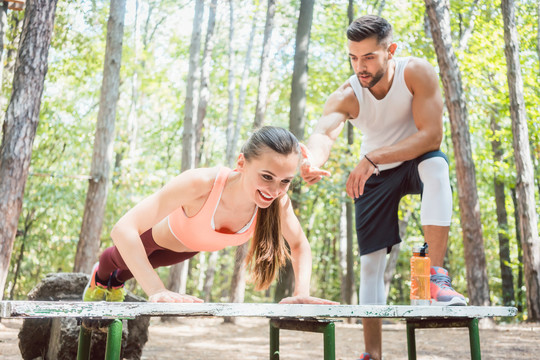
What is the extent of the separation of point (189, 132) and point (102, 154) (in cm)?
209

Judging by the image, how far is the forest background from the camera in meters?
10.8

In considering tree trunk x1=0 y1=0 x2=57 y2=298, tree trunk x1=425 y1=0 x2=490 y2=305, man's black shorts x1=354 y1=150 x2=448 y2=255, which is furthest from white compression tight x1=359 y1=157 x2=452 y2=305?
→ tree trunk x1=425 y1=0 x2=490 y2=305

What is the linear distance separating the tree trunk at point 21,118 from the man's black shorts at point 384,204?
400cm

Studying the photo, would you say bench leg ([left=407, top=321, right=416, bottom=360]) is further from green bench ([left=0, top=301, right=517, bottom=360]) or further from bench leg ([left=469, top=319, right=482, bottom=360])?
bench leg ([left=469, top=319, right=482, bottom=360])

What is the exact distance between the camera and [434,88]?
10.5 ft

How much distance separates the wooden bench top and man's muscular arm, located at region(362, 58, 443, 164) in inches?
38.1

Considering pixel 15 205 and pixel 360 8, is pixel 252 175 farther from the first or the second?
pixel 360 8

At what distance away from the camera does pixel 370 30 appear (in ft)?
9.96

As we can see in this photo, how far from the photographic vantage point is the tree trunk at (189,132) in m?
9.60

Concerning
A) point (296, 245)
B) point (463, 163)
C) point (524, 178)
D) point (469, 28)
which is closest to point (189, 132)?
point (463, 163)

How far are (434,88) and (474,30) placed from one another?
11398 millimetres

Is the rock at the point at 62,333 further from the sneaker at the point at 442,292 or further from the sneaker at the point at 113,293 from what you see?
the sneaker at the point at 442,292

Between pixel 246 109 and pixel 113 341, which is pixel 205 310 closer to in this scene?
pixel 113 341

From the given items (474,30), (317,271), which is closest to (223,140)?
(317,271)
